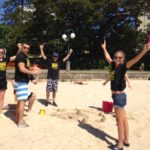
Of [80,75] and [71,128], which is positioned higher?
[80,75]

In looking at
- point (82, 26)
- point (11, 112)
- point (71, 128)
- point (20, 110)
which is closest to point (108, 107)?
point (71, 128)

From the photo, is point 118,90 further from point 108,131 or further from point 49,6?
point 49,6

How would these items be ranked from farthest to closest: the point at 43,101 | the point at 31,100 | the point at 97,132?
the point at 43,101
the point at 31,100
the point at 97,132

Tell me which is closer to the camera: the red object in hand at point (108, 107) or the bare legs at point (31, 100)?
the bare legs at point (31, 100)

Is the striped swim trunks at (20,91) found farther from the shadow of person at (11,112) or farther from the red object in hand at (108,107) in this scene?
the red object in hand at (108,107)

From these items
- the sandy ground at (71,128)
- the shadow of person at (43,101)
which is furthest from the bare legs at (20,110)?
the shadow of person at (43,101)

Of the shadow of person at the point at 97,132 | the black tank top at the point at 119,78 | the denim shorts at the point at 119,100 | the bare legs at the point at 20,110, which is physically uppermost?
the black tank top at the point at 119,78

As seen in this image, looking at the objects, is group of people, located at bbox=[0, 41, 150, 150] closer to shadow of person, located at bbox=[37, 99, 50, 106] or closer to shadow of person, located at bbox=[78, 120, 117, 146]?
shadow of person, located at bbox=[78, 120, 117, 146]

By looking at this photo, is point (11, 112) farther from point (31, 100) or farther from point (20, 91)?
point (20, 91)

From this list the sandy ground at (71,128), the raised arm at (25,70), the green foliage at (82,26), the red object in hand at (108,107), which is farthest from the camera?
the green foliage at (82,26)

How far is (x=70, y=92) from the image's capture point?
14734mm

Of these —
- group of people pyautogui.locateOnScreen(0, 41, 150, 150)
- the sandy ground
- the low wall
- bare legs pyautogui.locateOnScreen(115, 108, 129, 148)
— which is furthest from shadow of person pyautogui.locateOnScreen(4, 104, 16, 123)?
the low wall

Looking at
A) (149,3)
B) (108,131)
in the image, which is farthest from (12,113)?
(149,3)

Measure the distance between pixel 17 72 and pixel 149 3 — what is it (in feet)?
99.8
